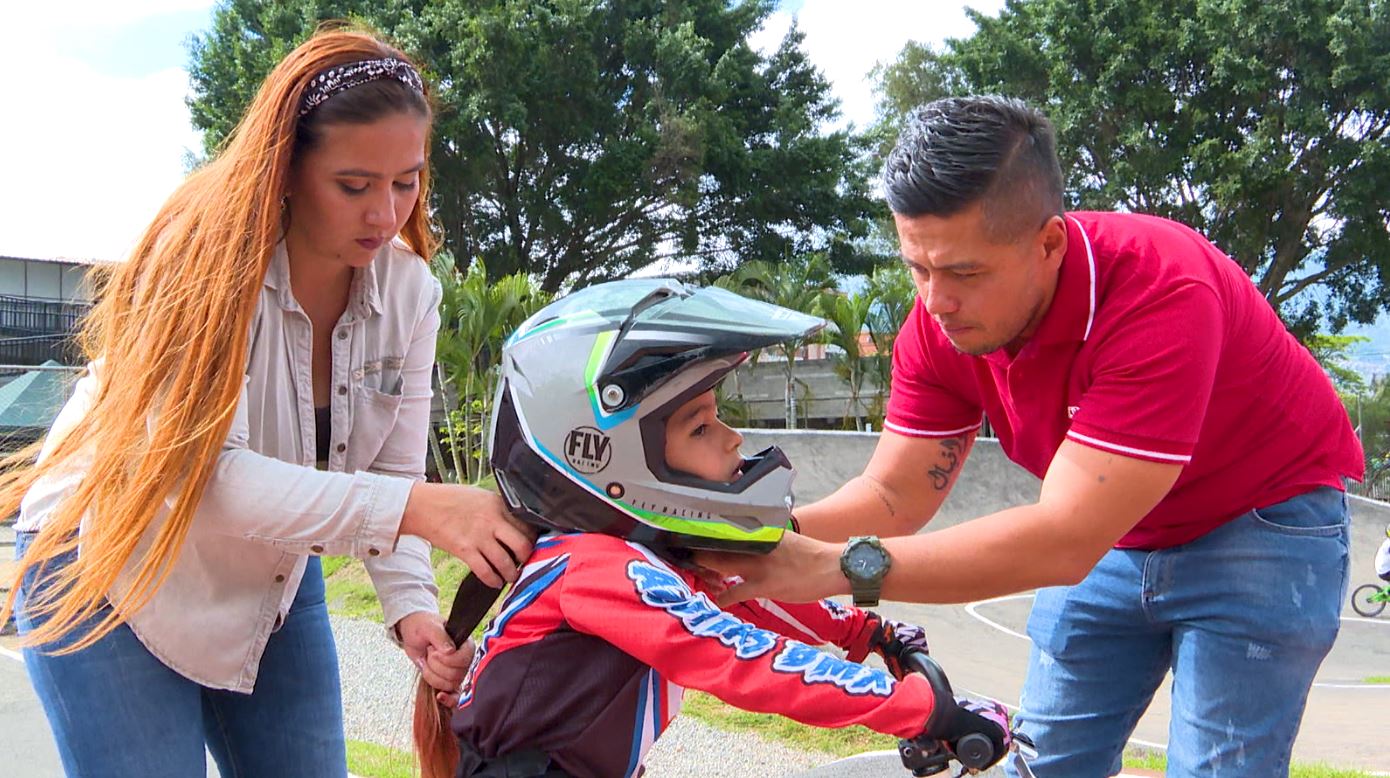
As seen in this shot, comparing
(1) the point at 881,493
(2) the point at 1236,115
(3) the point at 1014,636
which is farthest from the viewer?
(2) the point at 1236,115

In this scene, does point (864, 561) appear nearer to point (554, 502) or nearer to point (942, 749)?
point (942, 749)

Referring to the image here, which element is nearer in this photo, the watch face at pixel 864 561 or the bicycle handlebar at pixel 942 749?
the bicycle handlebar at pixel 942 749

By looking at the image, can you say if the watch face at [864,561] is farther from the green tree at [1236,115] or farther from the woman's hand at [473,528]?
the green tree at [1236,115]

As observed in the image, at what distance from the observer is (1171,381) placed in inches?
105

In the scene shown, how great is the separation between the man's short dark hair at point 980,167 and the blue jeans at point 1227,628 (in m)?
0.98

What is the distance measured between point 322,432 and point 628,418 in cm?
93

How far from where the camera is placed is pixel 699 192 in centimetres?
2973

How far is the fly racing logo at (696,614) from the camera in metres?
2.14

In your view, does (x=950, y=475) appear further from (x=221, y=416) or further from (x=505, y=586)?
(x=221, y=416)

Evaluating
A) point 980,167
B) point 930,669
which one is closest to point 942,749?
point 930,669

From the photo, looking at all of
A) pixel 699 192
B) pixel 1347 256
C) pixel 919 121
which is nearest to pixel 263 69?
pixel 699 192

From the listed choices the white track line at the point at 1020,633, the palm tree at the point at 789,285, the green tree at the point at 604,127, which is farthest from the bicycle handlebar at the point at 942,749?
the green tree at the point at 604,127

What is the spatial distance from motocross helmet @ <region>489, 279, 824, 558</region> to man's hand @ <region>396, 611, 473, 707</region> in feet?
1.33

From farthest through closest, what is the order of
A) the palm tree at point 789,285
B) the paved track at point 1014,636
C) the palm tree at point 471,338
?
the palm tree at point 789,285
the palm tree at point 471,338
the paved track at point 1014,636
